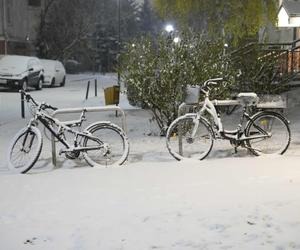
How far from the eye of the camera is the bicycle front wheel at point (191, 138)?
715 cm

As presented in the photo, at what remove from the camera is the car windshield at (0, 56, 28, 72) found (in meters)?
22.9

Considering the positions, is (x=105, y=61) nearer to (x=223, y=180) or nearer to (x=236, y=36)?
(x=236, y=36)

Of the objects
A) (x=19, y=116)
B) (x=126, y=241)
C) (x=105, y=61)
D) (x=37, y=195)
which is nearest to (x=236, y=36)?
(x=19, y=116)

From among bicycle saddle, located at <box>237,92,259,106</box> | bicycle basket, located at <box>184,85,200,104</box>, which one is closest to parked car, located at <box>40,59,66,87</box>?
bicycle basket, located at <box>184,85,200,104</box>

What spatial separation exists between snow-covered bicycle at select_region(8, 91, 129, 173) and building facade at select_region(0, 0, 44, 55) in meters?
28.4

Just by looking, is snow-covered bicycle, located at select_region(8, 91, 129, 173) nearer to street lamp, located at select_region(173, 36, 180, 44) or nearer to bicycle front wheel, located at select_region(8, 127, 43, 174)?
bicycle front wheel, located at select_region(8, 127, 43, 174)

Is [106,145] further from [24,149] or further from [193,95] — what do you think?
[193,95]

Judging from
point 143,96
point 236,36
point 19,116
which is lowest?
point 19,116

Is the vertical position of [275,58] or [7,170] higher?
[275,58]

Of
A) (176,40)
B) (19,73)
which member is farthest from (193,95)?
(19,73)

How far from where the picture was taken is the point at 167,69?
8.79m

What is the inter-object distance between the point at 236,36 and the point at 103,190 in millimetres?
11234

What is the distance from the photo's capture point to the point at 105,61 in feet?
182

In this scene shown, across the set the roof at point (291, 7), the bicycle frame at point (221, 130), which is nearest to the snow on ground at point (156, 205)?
the bicycle frame at point (221, 130)
